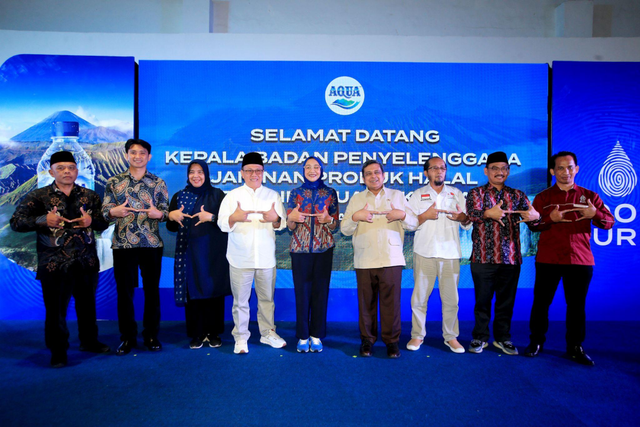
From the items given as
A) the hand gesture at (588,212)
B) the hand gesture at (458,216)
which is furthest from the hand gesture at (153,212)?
the hand gesture at (588,212)

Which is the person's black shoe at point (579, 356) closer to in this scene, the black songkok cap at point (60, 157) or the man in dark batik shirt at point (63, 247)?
the man in dark batik shirt at point (63, 247)

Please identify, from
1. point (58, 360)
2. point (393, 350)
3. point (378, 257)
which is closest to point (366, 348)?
point (393, 350)

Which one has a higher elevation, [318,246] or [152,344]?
[318,246]

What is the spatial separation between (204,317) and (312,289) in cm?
103

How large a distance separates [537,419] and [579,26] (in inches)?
219

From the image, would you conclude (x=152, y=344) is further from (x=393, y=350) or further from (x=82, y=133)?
(x=82, y=133)

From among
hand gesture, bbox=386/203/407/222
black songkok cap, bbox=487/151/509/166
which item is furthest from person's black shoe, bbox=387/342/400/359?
black songkok cap, bbox=487/151/509/166

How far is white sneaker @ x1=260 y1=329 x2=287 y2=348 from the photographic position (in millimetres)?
3594

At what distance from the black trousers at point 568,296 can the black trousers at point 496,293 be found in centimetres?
21

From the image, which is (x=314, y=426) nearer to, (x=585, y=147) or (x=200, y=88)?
(x=200, y=88)

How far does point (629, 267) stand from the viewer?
15.6 feet

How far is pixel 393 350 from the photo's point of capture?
11.0 ft

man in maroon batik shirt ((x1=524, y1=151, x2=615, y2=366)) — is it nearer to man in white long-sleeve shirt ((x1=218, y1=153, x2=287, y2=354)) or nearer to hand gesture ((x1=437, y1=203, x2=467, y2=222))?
hand gesture ((x1=437, y1=203, x2=467, y2=222))

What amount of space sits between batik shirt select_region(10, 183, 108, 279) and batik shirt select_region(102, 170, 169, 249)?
0.60ft
